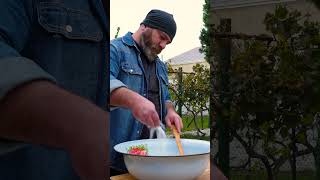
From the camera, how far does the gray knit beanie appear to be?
2.12 ft

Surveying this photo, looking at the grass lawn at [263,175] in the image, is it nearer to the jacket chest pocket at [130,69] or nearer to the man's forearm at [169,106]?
the man's forearm at [169,106]

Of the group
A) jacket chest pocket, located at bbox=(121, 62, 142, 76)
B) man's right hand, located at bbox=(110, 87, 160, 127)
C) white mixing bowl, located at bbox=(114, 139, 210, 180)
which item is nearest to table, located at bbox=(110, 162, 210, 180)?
white mixing bowl, located at bbox=(114, 139, 210, 180)

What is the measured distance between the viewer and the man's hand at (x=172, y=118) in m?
0.66

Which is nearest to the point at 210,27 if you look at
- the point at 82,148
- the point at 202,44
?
the point at 202,44

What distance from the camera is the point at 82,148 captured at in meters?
0.49

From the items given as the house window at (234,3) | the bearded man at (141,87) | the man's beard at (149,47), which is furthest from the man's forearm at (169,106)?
the house window at (234,3)

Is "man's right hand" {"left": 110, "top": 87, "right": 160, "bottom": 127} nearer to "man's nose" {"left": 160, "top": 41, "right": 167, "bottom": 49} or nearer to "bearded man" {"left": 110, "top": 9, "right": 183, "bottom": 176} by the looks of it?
"bearded man" {"left": 110, "top": 9, "right": 183, "bottom": 176}

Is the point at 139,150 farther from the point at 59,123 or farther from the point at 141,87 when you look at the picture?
the point at 59,123

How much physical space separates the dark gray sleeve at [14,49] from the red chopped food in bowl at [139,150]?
0.25 metres

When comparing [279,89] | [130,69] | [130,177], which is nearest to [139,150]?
[130,177]

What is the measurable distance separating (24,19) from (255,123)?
0.35m

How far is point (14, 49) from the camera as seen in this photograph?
1.46 feet

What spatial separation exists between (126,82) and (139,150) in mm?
142

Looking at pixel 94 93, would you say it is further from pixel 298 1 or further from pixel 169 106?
pixel 298 1
